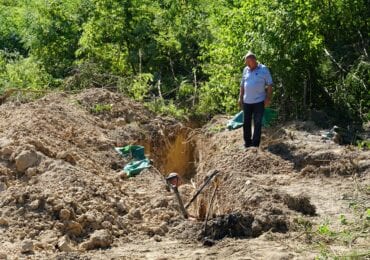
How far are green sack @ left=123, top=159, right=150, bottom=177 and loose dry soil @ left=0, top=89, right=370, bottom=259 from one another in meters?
0.12

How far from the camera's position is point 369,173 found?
873 centimetres

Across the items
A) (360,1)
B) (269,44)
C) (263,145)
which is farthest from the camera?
(360,1)

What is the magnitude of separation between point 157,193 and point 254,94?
2.32 meters

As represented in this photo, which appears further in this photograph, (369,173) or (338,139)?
(338,139)

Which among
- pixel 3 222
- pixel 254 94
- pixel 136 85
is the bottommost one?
pixel 3 222

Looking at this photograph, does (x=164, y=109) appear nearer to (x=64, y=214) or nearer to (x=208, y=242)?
(x=64, y=214)

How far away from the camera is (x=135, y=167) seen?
946cm

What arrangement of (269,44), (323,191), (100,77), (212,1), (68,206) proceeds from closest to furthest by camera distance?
(68,206), (323,191), (269,44), (100,77), (212,1)

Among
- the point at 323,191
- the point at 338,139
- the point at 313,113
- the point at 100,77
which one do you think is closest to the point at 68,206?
the point at 323,191

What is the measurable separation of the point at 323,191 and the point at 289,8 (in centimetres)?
403

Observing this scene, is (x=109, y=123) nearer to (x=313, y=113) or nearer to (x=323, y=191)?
(x=313, y=113)

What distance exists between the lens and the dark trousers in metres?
9.85

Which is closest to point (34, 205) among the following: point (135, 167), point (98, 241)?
point (98, 241)

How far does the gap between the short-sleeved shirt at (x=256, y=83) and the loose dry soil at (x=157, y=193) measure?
77 cm
